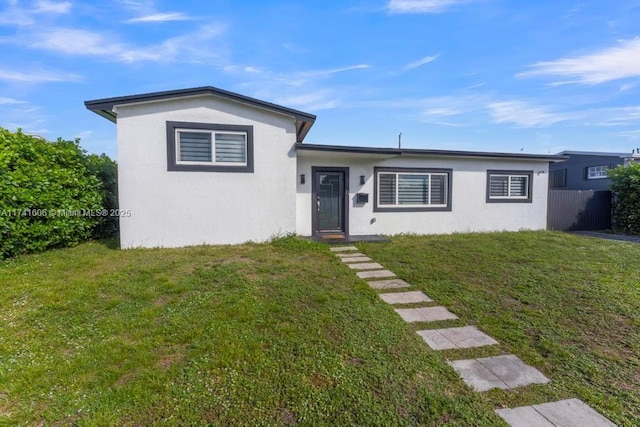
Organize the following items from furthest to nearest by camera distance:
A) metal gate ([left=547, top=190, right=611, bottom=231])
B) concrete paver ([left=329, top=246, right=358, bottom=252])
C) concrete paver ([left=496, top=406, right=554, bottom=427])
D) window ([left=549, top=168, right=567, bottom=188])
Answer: window ([left=549, top=168, right=567, bottom=188])
metal gate ([left=547, top=190, right=611, bottom=231])
concrete paver ([left=329, top=246, right=358, bottom=252])
concrete paver ([left=496, top=406, right=554, bottom=427])

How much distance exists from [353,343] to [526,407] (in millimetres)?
1334

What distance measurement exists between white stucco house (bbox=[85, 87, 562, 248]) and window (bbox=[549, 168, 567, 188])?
1389 cm

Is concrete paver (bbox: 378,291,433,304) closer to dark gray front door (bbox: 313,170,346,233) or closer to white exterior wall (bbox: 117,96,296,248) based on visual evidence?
white exterior wall (bbox: 117,96,296,248)

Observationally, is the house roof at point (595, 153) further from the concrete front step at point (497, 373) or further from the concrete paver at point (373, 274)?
the concrete front step at point (497, 373)

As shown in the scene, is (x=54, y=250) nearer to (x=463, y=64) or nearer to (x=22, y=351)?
(x=22, y=351)

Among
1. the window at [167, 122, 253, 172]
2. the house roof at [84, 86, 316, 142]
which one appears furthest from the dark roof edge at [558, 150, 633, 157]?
the window at [167, 122, 253, 172]

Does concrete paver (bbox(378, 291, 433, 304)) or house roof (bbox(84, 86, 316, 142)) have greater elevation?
house roof (bbox(84, 86, 316, 142))

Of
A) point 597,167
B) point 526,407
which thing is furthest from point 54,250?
point 597,167

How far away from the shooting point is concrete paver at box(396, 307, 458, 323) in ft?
11.2

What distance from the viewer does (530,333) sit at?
3.04 metres

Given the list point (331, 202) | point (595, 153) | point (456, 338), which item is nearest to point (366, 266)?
point (456, 338)

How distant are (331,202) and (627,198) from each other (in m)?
10.9

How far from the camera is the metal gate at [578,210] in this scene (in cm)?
1066

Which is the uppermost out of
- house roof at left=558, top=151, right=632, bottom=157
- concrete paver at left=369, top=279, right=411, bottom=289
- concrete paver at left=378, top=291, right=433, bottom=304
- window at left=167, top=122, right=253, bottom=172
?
house roof at left=558, top=151, right=632, bottom=157
